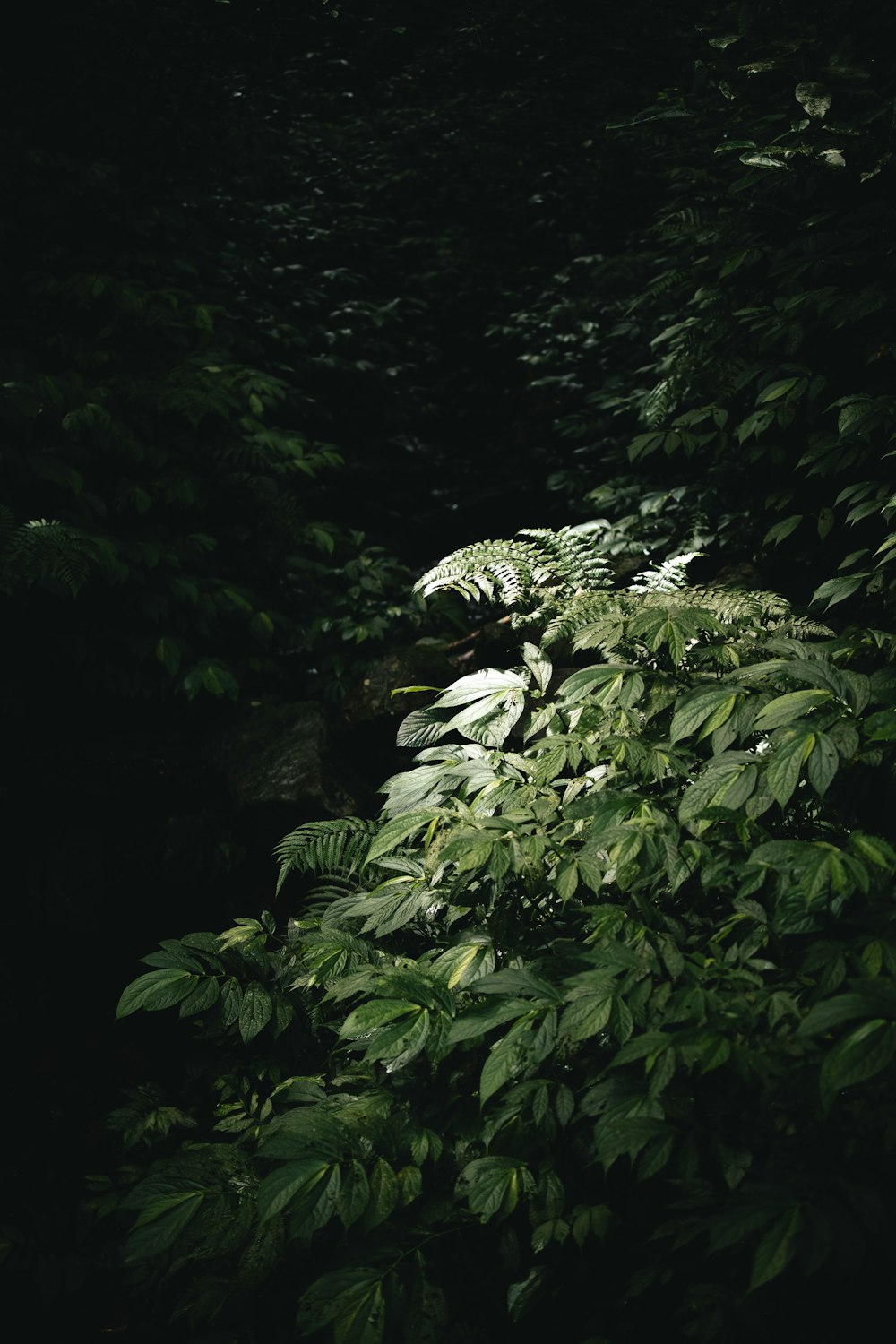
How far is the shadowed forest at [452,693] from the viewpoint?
1482mm

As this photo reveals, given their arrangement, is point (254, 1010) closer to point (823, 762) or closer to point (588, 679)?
point (588, 679)

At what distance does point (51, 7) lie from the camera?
5.91 meters

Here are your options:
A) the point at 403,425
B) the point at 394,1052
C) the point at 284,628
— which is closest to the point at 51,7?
the point at 403,425

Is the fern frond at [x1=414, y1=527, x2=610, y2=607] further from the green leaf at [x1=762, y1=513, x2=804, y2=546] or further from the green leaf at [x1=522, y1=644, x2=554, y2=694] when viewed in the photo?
the green leaf at [x1=762, y1=513, x2=804, y2=546]

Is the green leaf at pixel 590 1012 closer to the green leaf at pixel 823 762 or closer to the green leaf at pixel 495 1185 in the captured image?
the green leaf at pixel 495 1185

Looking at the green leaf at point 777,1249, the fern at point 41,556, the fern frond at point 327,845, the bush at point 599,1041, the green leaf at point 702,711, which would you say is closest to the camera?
the green leaf at point 777,1249

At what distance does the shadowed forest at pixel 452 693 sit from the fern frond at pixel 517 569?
0.02 meters

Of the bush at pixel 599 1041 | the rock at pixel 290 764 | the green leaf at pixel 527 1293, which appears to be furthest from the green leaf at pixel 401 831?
the rock at pixel 290 764

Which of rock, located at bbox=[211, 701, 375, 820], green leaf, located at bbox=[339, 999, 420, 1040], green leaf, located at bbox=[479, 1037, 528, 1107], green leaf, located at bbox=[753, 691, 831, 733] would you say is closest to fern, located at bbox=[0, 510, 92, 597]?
rock, located at bbox=[211, 701, 375, 820]

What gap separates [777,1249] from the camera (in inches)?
45.2

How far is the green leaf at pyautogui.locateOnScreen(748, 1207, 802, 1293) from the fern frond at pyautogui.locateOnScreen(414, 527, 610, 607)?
1.80 metres

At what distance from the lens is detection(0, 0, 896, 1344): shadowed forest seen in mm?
1482

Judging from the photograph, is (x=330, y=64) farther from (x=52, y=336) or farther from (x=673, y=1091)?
(x=673, y=1091)

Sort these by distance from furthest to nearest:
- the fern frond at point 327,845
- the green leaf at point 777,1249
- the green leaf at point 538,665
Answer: the fern frond at point 327,845 → the green leaf at point 538,665 → the green leaf at point 777,1249
